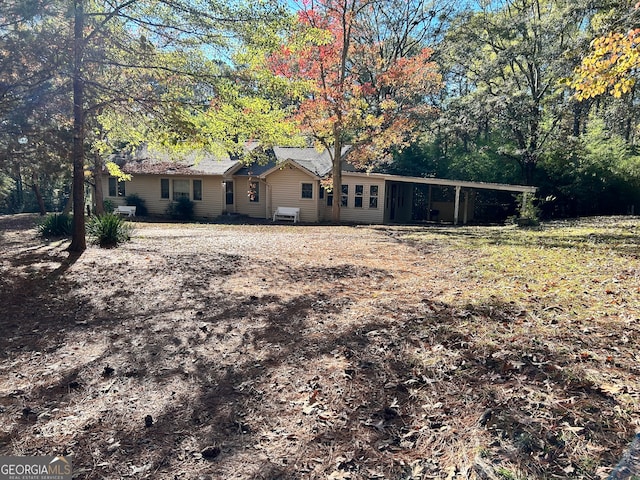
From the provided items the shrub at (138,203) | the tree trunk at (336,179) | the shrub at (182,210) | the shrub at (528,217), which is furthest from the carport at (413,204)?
the shrub at (138,203)

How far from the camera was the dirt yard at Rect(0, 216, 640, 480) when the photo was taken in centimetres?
236

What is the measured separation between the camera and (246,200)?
23312mm

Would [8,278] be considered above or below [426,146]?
below

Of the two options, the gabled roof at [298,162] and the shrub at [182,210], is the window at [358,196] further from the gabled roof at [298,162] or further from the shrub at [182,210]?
the shrub at [182,210]

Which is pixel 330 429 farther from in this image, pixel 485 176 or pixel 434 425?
pixel 485 176

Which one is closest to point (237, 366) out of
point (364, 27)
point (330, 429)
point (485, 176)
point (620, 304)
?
point (330, 429)

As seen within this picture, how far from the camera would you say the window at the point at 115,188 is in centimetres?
2412

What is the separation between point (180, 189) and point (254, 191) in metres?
4.30

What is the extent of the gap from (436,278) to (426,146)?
2203 cm

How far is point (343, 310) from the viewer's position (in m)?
4.87

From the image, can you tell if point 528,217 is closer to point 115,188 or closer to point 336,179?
point 336,179

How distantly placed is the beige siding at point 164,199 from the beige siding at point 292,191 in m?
3.09

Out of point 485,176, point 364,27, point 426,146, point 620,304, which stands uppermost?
point 364,27

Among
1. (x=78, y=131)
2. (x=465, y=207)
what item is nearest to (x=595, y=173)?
(x=465, y=207)
